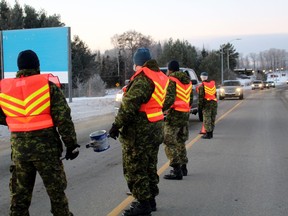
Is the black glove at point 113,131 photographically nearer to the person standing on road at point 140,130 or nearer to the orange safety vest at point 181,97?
the person standing on road at point 140,130

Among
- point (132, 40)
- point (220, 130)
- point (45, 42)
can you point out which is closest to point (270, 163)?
point (220, 130)

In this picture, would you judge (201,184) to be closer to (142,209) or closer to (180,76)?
(180,76)

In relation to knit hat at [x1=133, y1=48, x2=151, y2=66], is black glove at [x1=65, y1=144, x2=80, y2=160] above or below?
below

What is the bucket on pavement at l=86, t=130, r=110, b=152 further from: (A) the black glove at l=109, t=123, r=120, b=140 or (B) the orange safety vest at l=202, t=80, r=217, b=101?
(B) the orange safety vest at l=202, t=80, r=217, b=101

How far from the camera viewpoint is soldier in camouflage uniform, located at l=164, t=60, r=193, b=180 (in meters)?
A: 6.91

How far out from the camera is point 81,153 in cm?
990

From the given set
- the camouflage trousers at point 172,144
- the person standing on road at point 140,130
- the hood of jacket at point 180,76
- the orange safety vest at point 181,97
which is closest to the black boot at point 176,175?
the camouflage trousers at point 172,144

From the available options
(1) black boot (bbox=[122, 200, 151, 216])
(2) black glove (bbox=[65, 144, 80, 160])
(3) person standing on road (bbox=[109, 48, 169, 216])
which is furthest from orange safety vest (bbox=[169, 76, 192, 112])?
(2) black glove (bbox=[65, 144, 80, 160])

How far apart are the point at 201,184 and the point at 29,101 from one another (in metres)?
3.75

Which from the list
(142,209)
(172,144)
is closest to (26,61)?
(142,209)

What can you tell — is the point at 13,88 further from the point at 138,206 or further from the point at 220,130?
the point at 220,130

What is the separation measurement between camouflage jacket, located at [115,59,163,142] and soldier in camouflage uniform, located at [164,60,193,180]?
5.76ft

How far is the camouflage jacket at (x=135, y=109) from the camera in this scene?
4809mm

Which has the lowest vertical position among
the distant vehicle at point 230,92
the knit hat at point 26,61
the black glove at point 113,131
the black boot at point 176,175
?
the black boot at point 176,175
